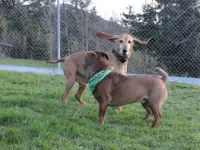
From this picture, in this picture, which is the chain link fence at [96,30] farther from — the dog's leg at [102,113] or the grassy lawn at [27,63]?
the dog's leg at [102,113]

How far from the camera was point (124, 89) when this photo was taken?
448 cm

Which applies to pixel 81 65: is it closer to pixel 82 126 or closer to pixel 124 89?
pixel 124 89

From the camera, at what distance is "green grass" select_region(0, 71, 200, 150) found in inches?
136

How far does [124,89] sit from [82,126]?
0.79 metres

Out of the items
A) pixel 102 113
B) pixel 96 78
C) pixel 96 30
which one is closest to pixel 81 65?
pixel 96 78

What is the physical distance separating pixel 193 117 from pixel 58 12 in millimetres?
5834

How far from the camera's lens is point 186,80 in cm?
912

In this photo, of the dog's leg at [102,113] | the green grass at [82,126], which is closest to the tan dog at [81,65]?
the green grass at [82,126]

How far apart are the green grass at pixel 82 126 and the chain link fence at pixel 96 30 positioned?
399 cm

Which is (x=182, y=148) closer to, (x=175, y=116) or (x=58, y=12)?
(x=175, y=116)

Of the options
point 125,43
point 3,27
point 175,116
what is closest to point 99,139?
point 175,116

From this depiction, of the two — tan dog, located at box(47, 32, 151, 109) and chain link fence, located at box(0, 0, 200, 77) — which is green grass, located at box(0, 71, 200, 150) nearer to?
tan dog, located at box(47, 32, 151, 109)

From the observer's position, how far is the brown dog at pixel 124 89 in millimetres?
4371

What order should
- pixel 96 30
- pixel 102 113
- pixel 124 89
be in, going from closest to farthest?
pixel 102 113 < pixel 124 89 < pixel 96 30
